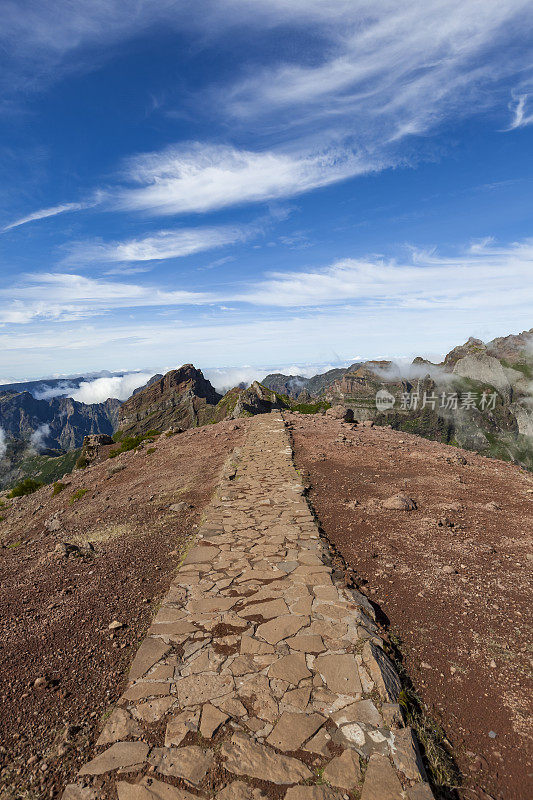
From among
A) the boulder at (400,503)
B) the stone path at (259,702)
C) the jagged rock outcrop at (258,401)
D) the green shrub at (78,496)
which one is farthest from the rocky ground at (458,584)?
the jagged rock outcrop at (258,401)

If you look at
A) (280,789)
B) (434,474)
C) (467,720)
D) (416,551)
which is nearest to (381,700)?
(467,720)

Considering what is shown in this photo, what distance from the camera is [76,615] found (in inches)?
276

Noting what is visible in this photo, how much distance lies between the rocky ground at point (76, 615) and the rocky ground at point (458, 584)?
4.12 meters

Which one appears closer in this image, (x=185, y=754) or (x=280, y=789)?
(x=280, y=789)

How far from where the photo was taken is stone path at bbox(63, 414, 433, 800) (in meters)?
3.66

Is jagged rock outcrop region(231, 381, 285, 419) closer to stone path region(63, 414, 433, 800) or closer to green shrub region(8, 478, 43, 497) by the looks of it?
green shrub region(8, 478, 43, 497)

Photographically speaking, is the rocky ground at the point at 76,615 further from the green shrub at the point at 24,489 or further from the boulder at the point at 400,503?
the green shrub at the point at 24,489

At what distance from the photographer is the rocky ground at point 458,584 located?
4.31m

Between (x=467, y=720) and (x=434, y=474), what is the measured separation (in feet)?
38.6

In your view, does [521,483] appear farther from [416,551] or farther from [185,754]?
[185,754]

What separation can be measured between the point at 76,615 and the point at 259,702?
4.21 m

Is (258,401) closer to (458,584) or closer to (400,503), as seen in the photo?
(400,503)

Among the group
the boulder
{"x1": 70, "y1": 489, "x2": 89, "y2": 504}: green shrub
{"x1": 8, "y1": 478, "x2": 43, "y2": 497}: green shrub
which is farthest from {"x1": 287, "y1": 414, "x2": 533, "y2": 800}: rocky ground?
{"x1": 8, "y1": 478, "x2": 43, "y2": 497}: green shrub

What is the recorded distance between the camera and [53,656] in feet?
19.4
